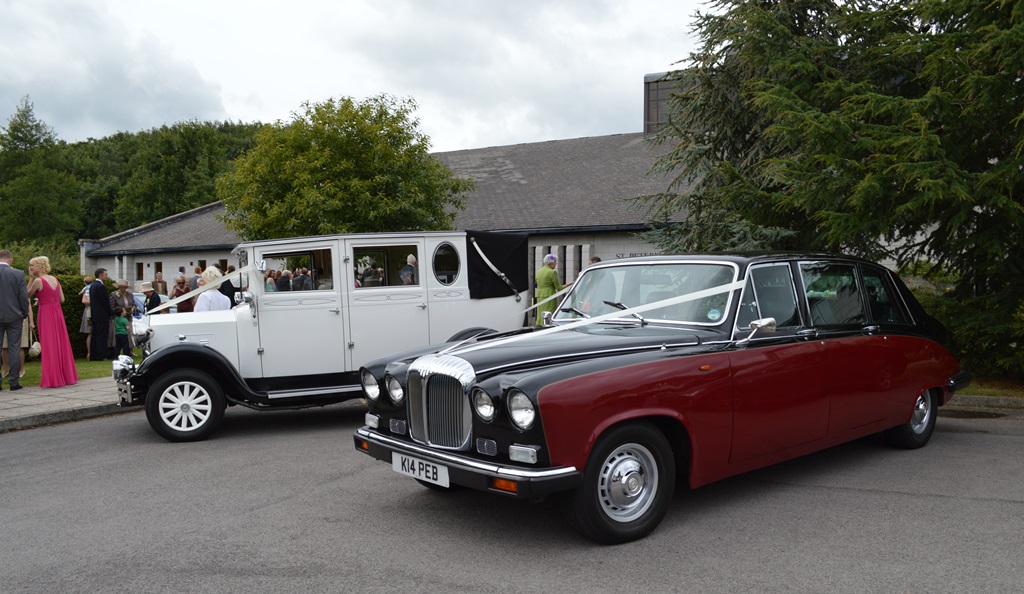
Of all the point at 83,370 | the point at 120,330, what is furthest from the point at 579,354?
the point at 120,330

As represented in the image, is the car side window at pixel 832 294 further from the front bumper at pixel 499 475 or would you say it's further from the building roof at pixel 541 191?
the building roof at pixel 541 191

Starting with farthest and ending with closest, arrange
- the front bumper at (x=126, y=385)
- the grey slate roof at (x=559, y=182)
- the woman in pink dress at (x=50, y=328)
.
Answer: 1. the grey slate roof at (x=559, y=182)
2. the woman in pink dress at (x=50, y=328)
3. the front bumper at (x=126, y=385)

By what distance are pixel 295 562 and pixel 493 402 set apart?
4.72ft

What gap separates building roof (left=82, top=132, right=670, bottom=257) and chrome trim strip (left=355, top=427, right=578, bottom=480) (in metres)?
14.5

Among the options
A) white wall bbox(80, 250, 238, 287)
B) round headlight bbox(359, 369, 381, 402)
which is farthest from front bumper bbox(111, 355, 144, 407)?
white wall bbox(80, 250, 238, 287)

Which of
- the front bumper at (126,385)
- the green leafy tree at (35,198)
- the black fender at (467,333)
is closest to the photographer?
the front bumper at (126,385)

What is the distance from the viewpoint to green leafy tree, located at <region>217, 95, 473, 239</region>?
1831 cm

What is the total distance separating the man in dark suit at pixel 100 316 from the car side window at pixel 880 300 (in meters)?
14.0

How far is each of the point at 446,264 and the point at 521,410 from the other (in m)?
5.16

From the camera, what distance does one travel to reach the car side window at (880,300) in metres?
6.53

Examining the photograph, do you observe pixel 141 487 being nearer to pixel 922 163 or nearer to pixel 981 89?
pixel 922 163

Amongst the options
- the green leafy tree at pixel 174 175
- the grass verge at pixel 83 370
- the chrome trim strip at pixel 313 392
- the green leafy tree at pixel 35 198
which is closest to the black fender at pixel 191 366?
the chrome trim strip at pixel 313 392

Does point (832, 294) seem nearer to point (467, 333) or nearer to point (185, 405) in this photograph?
point (467, 333)

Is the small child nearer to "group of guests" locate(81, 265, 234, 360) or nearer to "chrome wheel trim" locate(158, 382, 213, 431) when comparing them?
"group of guests" locate(81, 265, 234, 360)
